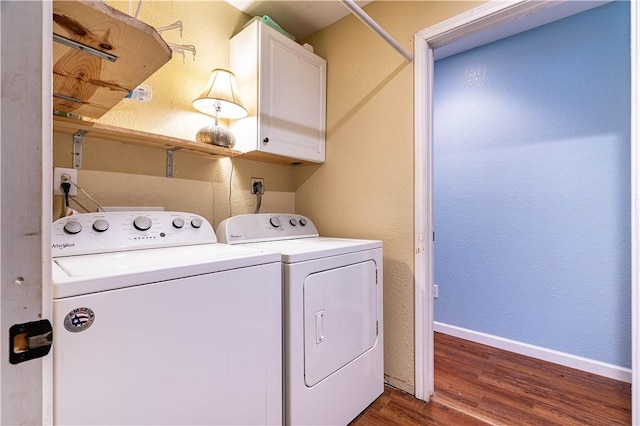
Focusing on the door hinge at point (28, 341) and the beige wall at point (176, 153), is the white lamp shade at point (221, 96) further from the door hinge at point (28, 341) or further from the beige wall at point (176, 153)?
the door hinge at point (28, 341)

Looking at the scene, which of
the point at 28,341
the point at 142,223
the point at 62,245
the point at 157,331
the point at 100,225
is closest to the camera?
the point at 28,341

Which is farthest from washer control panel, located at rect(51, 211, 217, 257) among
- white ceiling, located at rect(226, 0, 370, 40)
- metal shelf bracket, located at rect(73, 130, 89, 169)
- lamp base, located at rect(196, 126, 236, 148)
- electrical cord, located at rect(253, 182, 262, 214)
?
white ceiling, located at rect(226, 0, 370, 40)

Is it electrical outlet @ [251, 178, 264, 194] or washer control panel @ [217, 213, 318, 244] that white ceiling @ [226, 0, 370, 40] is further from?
washer control panel @ [217, 213, 318, 244]

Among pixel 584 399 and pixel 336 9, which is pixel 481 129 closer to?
pixel 336 9

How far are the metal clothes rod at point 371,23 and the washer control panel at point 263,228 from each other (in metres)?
1.13

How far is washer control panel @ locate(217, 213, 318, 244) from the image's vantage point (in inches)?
63.0

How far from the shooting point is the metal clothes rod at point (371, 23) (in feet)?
3.84

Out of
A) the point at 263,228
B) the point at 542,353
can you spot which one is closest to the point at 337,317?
the point at 263,228

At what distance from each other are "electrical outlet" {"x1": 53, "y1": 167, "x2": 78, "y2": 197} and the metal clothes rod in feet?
4.46

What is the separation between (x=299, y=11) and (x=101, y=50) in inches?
59.7

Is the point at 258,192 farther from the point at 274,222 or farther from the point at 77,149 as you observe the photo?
the point at 77,149

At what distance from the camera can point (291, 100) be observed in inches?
73.9

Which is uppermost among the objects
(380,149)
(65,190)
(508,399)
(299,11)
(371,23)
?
(299,11)

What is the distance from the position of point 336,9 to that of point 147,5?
1.13 meters
